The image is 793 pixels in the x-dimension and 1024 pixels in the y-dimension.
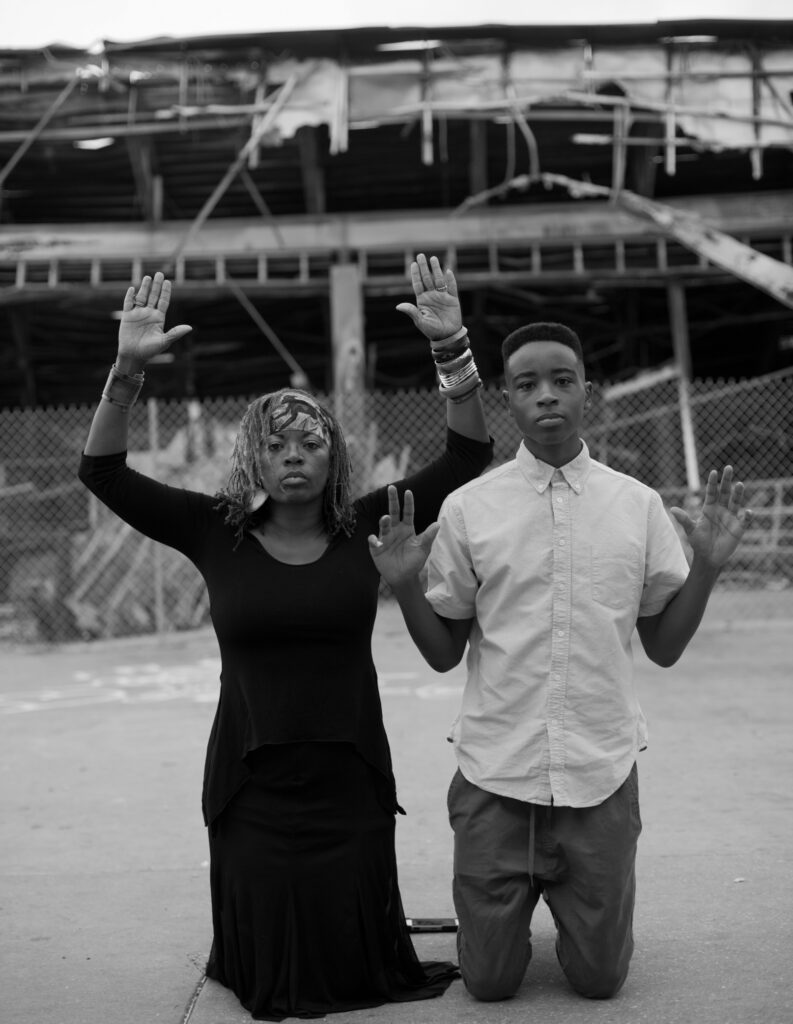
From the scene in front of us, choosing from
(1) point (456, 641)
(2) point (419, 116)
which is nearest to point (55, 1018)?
(1) point (456, 641)

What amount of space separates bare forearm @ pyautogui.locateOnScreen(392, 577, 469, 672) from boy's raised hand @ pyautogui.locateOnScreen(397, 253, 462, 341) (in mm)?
749

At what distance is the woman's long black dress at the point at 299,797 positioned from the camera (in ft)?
9.89

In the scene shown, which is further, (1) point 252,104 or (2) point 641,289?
(2) point 641,289

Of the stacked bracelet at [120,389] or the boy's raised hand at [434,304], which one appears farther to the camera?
the boy's raised hand at [434,304]

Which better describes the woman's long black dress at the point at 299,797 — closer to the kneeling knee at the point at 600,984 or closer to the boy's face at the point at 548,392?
the kneeling knee at the point at 600,984

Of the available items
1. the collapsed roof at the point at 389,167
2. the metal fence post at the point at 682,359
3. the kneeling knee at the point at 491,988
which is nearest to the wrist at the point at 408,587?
the kneeling knee at the point at 491,988

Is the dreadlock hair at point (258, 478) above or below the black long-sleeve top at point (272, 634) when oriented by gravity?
above

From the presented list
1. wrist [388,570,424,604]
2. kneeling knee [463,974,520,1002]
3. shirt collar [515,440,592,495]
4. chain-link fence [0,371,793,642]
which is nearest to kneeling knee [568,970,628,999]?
kneeling knee [463,974,520,1002]

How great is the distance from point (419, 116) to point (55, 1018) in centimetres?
1065

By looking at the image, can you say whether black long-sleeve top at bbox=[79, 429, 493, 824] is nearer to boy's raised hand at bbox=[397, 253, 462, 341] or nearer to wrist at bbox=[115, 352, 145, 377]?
wrist at bbox=[115, 352, 145, 377]

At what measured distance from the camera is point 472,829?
3092 mm

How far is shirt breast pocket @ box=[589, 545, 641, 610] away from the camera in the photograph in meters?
3.09

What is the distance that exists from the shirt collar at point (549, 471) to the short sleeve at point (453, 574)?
22 centimetres

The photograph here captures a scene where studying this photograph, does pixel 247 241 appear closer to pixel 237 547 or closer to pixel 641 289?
pixel 641 289
